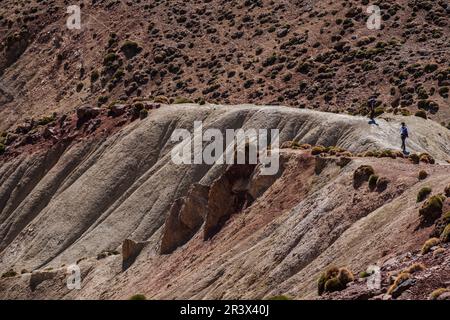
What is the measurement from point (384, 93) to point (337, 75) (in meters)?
7.40

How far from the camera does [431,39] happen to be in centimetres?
10912

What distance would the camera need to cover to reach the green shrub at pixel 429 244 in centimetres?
3747

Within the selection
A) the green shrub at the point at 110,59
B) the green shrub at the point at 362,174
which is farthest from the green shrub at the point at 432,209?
the green shrub at the point at 110,59

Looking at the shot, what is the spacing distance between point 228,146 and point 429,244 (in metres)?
44.8

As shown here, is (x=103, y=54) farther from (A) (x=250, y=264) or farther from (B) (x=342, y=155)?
(A) (x=250, y=264)

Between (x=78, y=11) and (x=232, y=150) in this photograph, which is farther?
(x=78, y=11)

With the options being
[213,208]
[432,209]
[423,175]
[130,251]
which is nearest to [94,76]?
[130,251]

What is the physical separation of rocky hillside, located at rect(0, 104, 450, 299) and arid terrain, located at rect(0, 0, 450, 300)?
0.17 m

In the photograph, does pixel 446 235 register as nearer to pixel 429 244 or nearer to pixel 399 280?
pixel 429 244

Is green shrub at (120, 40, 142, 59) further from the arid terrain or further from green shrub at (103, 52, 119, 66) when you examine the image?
green shrub at (103, 52, 119, 66)

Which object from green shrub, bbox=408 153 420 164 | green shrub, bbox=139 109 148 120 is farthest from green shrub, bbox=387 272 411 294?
green shrub, bbox=139 109 148 120

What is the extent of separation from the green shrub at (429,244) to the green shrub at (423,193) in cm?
752

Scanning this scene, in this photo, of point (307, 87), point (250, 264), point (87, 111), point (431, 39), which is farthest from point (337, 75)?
point (250, 264)

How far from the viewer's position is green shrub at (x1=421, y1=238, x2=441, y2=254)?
1475 inches
